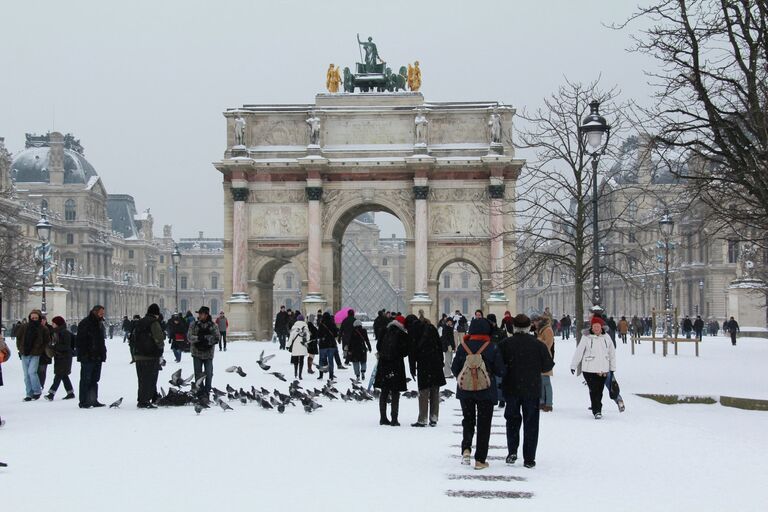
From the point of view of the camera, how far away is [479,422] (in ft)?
36.3

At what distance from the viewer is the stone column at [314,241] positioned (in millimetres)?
46156

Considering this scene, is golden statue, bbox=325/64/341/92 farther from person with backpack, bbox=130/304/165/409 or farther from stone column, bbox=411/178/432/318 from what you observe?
person with backpack, bbox=130/304/165/409

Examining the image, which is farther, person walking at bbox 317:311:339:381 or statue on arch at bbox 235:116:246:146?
statue on arch at bbox 235:116:246:146

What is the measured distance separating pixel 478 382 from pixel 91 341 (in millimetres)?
8387

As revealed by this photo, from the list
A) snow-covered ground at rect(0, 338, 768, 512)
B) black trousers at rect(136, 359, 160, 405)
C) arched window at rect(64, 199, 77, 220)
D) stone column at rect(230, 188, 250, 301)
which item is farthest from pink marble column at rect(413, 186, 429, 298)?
arched window at rect(64, 199, 77, 220)

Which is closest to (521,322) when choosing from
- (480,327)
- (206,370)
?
(480,327)

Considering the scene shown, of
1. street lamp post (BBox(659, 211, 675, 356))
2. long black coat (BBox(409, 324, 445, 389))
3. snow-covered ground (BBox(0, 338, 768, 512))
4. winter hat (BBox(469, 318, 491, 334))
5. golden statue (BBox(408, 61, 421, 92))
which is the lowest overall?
snow-covered ground (BBox(0, 338, 768, 512))

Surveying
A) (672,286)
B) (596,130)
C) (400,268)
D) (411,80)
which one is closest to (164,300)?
(400,268)

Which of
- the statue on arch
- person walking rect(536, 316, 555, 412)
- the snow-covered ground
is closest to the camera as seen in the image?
the snow-covered ground

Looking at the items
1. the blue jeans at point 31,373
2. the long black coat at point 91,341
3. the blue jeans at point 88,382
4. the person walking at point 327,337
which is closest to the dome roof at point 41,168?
the person walking at point 327,337

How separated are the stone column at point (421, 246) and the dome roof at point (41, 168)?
71499 millimetres

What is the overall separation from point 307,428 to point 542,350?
4137 millimetres

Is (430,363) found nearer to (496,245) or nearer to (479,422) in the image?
(479,422)

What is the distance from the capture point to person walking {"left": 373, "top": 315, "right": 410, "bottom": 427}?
14836 mm
